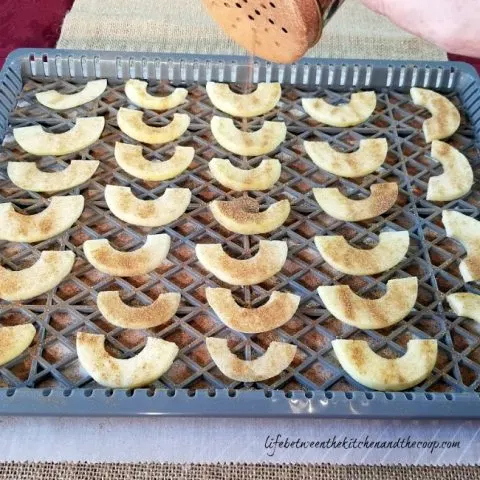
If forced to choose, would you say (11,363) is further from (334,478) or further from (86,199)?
(334,478)

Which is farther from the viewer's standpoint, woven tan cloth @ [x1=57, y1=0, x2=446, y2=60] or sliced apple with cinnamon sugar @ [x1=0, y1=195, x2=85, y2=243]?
woven tan cloth @ [x1=57, y1=0, x2=446, y2=60]

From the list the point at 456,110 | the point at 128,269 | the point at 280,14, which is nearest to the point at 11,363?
the point at 128,269

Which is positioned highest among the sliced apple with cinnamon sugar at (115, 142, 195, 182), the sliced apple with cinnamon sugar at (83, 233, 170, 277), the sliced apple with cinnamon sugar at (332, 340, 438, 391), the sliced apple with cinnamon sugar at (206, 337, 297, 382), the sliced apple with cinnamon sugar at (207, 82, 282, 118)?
the sliced apple with cinnamon sugar at (207, 82, 282, 118)

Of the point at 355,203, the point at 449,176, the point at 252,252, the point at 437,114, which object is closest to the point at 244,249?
the point at 252,252

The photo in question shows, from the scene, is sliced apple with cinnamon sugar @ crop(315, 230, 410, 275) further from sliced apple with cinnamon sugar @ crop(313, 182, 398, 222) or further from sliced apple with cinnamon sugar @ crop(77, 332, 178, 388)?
sliced apple with cinnamon sugar @ crop(77, 332, 178, 388)

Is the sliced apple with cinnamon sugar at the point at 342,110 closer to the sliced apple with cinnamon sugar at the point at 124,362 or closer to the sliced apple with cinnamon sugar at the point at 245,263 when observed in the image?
the sliced apple with cinnamon sugar at the point at 245,263

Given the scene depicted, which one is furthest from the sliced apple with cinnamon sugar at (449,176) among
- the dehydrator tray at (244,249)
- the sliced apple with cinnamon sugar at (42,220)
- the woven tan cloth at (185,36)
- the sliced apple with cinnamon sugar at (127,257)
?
the sliced apple with cinnamon sugar at (42,220)

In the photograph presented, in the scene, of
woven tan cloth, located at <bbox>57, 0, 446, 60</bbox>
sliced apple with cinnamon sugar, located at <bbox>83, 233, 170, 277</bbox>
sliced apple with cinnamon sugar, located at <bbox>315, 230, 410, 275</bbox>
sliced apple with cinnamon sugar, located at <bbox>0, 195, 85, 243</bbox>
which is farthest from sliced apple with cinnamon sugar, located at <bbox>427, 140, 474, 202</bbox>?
sliced apple with cinnamon sugar, located at <bbox>0, 195, 85, 243</bbox>
